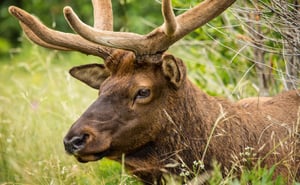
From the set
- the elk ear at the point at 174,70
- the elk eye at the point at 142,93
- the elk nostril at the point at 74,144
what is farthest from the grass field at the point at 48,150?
the elk ear at the point at 174,70

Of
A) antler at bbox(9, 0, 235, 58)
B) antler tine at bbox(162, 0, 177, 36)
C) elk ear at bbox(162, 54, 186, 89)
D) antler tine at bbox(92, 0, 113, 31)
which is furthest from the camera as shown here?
antler tine at bbox(92, 0, 113, 31)

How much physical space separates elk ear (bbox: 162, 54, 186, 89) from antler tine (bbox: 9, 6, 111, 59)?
45 cm

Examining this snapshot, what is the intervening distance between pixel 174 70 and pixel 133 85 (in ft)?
0.79

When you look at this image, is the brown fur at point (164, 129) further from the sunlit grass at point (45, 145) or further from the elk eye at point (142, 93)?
the sunlit grass at point (45, 145)

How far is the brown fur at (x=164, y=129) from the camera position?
4.75 metres

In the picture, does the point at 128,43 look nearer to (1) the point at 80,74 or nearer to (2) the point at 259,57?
(1) the point at 80,74

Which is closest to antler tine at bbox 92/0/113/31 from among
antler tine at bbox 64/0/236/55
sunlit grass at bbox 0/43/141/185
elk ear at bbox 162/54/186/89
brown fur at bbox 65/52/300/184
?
brown fur at bbox 65/52/300/184

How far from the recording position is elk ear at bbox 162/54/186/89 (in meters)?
4.81

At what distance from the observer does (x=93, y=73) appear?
5.30 m

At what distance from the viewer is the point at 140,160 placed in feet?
15.9

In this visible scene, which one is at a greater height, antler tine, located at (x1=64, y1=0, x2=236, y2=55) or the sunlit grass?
antler tine, located at (x1=64, y1=0, x2=236, y2=55)

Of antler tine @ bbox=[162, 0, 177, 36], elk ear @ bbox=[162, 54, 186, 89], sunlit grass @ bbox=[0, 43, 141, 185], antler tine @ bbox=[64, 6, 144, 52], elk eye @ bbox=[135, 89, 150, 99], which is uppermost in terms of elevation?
antler tine @ bbox=[162, 0, 177, 36]

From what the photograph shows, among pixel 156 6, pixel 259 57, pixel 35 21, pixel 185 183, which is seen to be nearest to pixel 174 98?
pixel 185 183

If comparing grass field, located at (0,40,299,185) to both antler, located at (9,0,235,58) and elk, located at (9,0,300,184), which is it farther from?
antler, located at (9,0,235,58)
